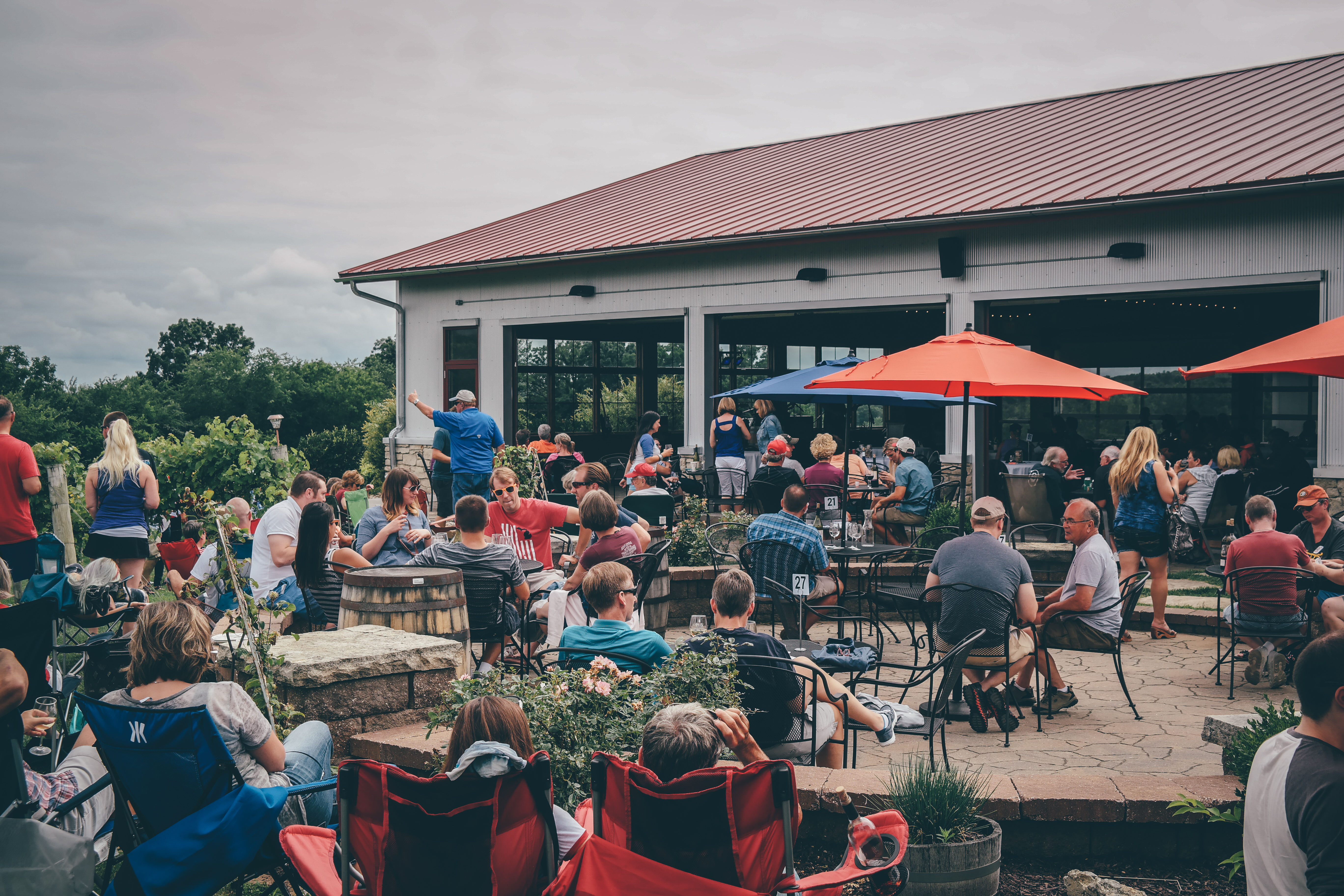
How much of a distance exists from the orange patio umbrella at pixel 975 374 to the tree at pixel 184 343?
7514 cm

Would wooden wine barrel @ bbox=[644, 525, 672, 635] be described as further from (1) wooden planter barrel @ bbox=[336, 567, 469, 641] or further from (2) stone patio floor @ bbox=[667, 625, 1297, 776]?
(1) wooden planter barrel @ bbox=[336, 567, 469, 641]

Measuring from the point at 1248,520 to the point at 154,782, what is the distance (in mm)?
5901

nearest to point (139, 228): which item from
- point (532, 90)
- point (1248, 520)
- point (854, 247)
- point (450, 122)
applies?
point (450, 122)

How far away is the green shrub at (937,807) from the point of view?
132 inches

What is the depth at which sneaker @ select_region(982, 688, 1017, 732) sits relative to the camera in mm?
5168

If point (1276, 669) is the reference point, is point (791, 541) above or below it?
above

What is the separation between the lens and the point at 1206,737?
4211 millimetres

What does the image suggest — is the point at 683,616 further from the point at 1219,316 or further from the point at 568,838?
the point at 1219,316

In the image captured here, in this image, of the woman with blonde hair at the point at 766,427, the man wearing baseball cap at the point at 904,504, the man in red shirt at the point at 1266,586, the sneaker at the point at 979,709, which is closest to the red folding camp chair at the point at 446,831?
the sneaker at the point at 979,709

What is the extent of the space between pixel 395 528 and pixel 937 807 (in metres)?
3.91

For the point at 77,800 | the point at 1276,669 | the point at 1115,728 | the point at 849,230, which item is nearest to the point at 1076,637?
the point at 1115,728

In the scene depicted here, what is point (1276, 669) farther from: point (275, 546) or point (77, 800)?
point (77, 800)

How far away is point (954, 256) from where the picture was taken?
10688 millimetres

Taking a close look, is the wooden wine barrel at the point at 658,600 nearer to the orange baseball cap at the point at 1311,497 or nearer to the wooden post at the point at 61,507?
the orange baseball cap at the point at 1311,497
